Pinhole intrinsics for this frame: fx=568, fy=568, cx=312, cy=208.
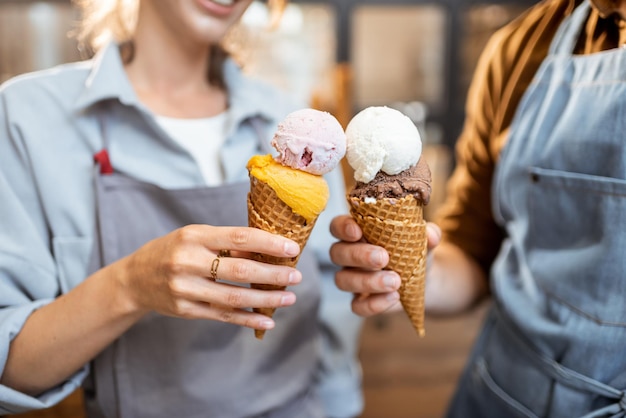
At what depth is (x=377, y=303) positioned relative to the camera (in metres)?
1.18

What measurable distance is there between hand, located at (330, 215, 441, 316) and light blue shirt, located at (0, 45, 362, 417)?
0.41 meters

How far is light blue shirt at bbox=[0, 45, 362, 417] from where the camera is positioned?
1.20 meters

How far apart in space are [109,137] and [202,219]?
294mm

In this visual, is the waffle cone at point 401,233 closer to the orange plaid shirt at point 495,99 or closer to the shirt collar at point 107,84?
the orange plaid shirt at point 495,99

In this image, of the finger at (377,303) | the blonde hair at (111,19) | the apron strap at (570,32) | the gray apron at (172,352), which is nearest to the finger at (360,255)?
the finger at (377,303)

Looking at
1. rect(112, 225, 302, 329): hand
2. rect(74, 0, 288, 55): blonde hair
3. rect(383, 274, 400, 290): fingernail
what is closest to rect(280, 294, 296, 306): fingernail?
rect(112, 225, 302, 329): hand

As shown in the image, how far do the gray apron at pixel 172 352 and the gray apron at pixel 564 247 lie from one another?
23.2 inches

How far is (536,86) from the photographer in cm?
135

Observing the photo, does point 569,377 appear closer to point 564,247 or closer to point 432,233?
point 564,247

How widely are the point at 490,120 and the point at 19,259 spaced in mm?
1218

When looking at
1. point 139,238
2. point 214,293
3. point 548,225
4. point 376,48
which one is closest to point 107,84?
point 139,238

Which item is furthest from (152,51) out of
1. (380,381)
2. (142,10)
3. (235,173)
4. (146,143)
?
(380,381)

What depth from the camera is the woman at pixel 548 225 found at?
1.14m

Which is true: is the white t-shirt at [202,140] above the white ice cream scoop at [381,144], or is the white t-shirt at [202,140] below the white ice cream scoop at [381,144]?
below
